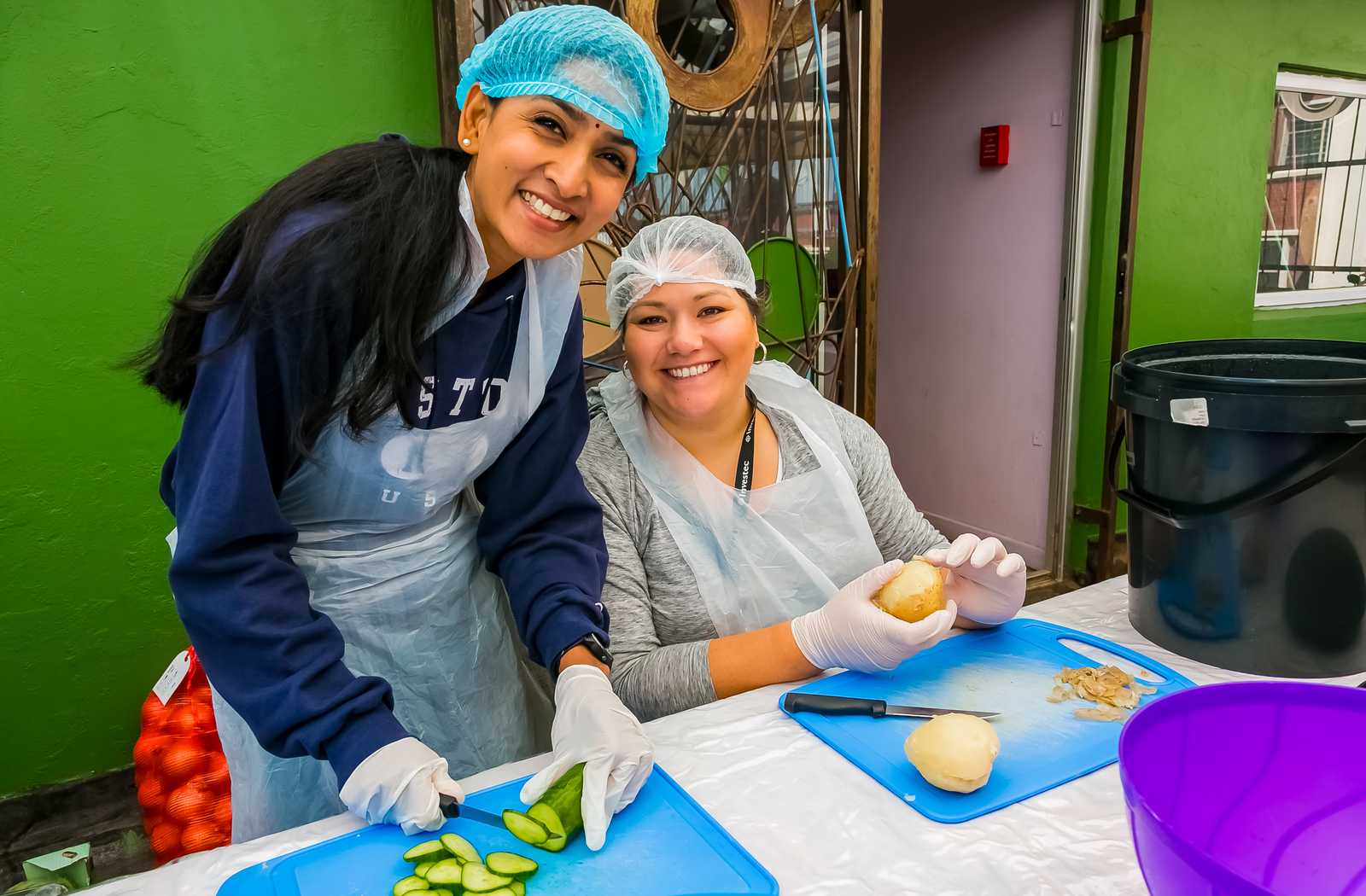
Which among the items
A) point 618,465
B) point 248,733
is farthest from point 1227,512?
point 248,733

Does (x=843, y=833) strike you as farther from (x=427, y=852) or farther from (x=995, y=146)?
(x=995, y=146)

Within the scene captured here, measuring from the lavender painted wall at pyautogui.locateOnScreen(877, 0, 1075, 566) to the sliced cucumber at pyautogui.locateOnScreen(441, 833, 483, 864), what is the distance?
3759mm

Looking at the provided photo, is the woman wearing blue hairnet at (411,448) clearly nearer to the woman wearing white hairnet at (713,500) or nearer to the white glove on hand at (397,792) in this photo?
the white glove on hand at (397,792)

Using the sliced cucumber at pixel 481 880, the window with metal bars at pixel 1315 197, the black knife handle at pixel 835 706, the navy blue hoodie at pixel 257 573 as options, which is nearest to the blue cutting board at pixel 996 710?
the black knife handle at pixel 835 706

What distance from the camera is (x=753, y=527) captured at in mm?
1734

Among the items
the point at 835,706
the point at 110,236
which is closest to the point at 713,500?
the point at 835,706

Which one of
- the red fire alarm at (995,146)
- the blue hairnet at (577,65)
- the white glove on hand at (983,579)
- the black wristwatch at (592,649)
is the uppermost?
the red fire alarm at (995,146)

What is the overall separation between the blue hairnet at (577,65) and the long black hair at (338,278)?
0.17 metres

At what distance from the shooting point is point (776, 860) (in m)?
0.94

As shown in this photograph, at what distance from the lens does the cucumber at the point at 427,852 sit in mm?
934

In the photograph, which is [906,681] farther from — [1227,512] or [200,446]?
[200,446]

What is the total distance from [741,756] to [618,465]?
721 mm

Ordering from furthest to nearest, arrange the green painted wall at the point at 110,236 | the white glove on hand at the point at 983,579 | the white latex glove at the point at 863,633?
1. the green painted wall at the point at 110,236
2. the white glove on hand at the point at 983,579
3. the white latex glove at the point at 863,633

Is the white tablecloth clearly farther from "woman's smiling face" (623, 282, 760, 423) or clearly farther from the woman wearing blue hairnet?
"woman's smiling face" (623, 282, 760, 423)
